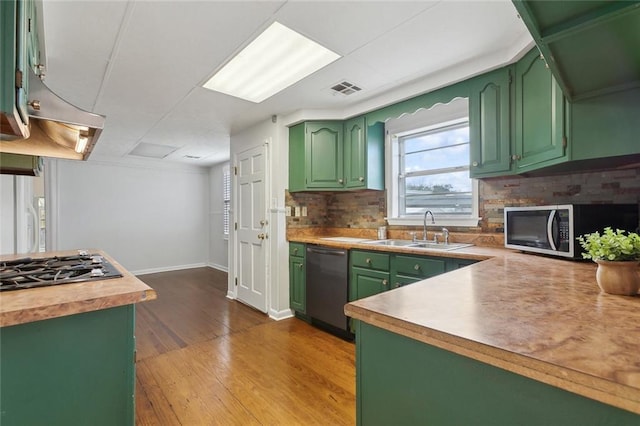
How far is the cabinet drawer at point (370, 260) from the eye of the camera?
248cm

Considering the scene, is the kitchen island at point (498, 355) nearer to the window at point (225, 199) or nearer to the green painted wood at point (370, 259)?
the green painted wood at point (370, 259)

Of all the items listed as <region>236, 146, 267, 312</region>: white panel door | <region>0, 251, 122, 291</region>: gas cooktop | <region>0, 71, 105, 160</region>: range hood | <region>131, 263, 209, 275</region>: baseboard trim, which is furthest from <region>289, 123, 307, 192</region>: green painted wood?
<region>131, 263, 209, 275</region>: baseboard trim

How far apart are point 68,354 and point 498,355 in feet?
4.09

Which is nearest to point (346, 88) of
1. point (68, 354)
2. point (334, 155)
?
point (334, 155)

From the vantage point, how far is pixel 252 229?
3.73 m

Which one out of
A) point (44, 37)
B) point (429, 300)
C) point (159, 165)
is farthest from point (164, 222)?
point (429, 300)

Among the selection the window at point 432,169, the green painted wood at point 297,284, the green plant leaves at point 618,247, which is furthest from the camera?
the green painted wood at point 297,284

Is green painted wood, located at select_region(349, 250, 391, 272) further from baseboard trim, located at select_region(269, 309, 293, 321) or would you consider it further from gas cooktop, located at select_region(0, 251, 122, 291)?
gas cooktop, located at select_region(0, 251, 122, 291)

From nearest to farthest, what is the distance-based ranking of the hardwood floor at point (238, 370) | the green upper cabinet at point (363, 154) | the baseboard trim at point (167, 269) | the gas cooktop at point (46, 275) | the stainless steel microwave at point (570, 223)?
the gas cooktop at point (46, 275)
the stainless steel microwave at point (570, 223)
the hardwood floor at point (238, 370)
the green upper cabinet at point (363, 154)
the baseboard trim at point (167, 269)

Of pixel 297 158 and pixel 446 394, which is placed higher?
pixel 297 158

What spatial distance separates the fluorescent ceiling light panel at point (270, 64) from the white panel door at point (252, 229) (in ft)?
2.98

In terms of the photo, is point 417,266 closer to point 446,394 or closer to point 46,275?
point 446,394

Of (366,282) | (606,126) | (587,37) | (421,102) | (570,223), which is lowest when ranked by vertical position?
(366,282)

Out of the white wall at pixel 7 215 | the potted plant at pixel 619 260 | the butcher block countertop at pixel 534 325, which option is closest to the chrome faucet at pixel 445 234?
the butcher block countertop at pixel 534 325
